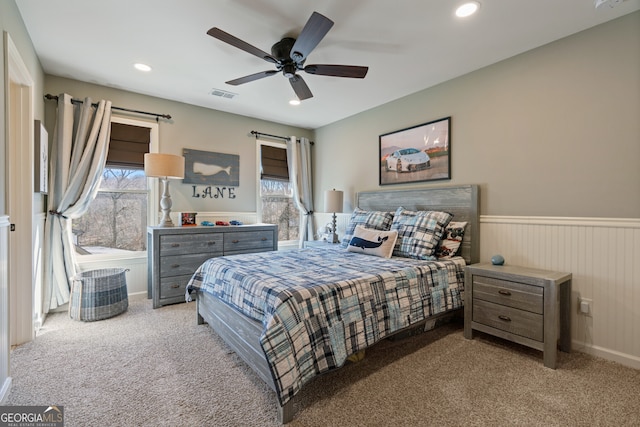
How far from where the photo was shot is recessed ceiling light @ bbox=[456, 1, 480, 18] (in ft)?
6.65

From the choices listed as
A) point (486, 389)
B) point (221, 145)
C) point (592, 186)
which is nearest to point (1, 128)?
point (221, 145)

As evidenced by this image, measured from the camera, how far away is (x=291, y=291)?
5.78 ft

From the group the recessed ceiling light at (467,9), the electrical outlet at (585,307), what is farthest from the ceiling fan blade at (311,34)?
the electrical outlet at (585,307)

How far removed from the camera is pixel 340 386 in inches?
73.4

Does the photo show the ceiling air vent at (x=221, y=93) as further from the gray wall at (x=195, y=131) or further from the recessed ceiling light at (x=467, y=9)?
the recessed ceiling light at (x=467, y=9)

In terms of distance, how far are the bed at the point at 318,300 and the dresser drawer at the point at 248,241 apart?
3.44ft

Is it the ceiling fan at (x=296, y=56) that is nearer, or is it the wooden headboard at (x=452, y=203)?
the ceiling fan at (x=296, y=56)

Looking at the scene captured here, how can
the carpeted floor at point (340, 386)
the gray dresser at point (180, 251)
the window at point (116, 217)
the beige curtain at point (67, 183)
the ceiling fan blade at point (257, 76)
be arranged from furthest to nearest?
the window at point (116, 217)
the gray dresser at point (180, 251)
the beige curtain at point (67, 183)
the ceiling fan blade at point (257, 76)
the carpeted floor at point (340, 386)

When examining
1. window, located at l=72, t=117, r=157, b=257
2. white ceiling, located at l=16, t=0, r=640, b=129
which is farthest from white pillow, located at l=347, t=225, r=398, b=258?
window, located at l=72, t=117, r=157, b=257

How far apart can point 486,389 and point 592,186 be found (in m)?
1.76

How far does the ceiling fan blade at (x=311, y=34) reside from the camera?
70.7 inches

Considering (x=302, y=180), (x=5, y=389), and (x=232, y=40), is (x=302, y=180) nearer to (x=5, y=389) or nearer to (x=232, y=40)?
(x=232, y=40)

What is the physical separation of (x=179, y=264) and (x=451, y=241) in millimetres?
2999

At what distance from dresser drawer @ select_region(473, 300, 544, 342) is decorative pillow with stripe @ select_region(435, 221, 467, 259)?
1.71 ft
